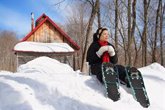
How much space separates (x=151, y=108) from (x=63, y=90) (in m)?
1.88

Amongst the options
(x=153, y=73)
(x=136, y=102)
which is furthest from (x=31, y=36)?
(x=136, y=102)

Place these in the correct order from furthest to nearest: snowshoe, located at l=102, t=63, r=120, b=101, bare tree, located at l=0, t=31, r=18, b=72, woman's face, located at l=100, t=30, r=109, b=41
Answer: bare tree, located at l=0, t=31, r=18, b=72, woman's face, located at l=100, t=30, r=109, b=41, snowshoe, located at l=102, t=63, r=120, b=101

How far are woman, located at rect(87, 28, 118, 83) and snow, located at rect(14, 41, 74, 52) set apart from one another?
1973 cm

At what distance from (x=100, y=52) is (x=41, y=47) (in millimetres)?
20777

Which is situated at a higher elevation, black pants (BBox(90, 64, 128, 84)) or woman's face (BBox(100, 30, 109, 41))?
woman's face (BBox(100, 30, 109, 41))

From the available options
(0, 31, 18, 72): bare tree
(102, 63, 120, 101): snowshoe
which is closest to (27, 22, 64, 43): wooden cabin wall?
(102, 63, 120, 101): snowshoe

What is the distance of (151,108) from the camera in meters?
6.15

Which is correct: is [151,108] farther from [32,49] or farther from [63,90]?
[32,49]

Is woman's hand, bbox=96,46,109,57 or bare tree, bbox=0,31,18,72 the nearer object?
woman's hand, bbox=96,46,109,57

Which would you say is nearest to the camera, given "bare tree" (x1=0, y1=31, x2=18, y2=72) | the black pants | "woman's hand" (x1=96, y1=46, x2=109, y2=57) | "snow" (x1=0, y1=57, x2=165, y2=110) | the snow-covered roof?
"snow" (x1=0, y1=57, x2=165, y2=110)

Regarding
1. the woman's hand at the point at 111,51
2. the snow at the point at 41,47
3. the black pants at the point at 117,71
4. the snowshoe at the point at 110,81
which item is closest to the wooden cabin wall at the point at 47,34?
the snow at the point at 41,47

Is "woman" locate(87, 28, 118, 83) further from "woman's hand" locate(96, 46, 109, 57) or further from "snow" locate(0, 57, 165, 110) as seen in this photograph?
"snow" locate(0, 57, 165, 110)

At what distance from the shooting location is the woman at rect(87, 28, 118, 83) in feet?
23.9

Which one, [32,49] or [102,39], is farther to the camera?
[32,49]
